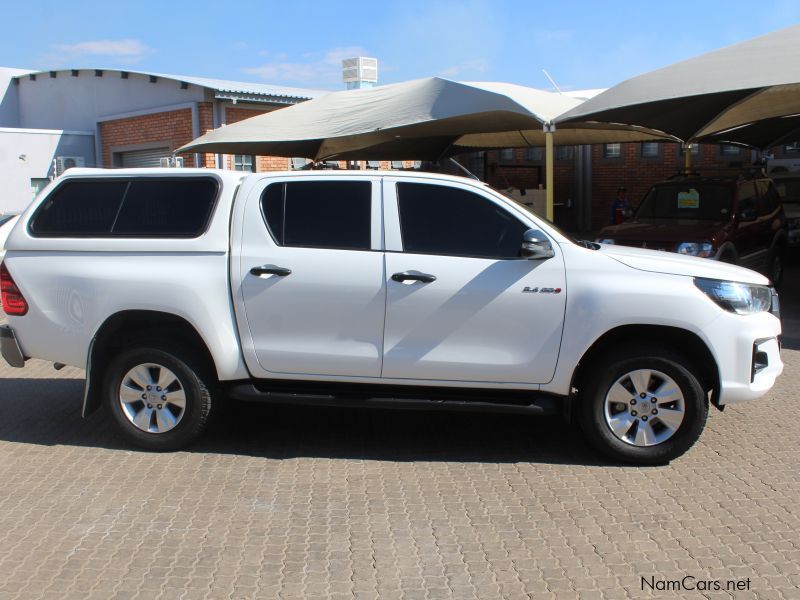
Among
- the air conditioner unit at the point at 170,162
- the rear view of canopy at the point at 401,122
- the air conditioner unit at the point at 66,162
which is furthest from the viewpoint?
the air conditioner unit at the point at 66,162

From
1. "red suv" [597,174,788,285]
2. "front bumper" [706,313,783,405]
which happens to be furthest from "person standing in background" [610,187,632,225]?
"front bumper" [706,313,783,405]

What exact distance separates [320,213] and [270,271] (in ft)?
1.76

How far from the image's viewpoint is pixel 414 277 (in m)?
5.10

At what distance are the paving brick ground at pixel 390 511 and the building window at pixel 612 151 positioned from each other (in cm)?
1849

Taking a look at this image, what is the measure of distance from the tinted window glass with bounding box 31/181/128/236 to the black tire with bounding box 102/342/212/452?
0.93 meters

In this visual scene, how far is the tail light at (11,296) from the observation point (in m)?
5.54

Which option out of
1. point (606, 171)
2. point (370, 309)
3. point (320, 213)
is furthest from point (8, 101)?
point (370, 309)

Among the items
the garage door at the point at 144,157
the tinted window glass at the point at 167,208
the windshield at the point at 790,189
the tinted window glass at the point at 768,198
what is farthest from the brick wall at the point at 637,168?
the tinted window glass at the point at 167,208

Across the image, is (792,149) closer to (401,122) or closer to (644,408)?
(401,122)

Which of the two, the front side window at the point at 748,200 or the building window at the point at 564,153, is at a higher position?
the building window at the point at 564,153

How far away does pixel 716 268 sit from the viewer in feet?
17.0

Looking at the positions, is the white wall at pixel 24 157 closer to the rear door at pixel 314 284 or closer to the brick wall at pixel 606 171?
the brick wall at pixel 606 171

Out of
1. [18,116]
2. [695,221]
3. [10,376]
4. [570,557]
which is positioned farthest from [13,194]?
[570,557]

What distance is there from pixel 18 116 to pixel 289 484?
985 inches
